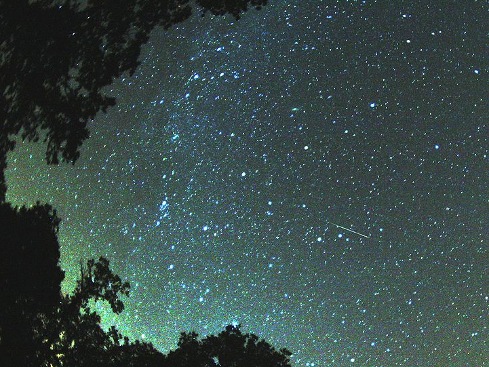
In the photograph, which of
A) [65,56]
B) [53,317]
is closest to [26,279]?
[53,317]

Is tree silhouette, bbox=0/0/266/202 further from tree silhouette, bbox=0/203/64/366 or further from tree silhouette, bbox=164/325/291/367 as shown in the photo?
tree silhouette, bbox=164/325/291/367

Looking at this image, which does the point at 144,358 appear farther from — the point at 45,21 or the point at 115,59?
the point at 45,21

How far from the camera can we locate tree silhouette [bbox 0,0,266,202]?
14.8 feet

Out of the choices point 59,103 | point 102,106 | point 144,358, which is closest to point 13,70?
point 59,103

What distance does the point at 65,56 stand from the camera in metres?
4.75

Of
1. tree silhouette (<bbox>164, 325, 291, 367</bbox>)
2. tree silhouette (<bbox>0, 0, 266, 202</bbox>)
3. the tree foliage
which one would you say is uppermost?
tree silhouette (<bbox>0, 0, 266, 202</bbox>)

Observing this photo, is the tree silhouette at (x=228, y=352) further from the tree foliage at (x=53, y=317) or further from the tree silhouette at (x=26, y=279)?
the tree silhouette at (x=26, y=279)

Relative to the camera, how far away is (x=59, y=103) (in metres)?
4.95

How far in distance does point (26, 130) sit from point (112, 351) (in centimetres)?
422

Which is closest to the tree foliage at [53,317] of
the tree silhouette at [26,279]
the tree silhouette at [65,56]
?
the tree silhouette at [26,279]

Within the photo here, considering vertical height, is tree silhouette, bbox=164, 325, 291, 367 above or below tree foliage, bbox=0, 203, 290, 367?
below

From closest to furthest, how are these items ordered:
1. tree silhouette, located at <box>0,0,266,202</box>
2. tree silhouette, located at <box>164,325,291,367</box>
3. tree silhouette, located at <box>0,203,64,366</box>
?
1. tree silhouette, located at <box>0,0,266,202</box>
2. tree silhouette, located at <box>0,203,64,366</box>
3. tree silhouette, located at <box>164,325,291,367</box>

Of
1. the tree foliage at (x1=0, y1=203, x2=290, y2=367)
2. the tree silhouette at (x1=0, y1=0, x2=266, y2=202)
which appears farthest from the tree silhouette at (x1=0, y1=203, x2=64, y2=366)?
the tree silhouette at (x1=0, y1=0, x2=266, y2=202)

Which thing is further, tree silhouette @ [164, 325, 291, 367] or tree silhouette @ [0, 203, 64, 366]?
tree silhouette @ [164, 325, 291, 367]
